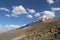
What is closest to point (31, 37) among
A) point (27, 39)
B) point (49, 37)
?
point (27, 39)

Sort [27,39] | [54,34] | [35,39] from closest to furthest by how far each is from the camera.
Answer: [54,34]
[35,39]
[27,39]

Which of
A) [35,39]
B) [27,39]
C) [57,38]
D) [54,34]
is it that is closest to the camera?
[57,38]

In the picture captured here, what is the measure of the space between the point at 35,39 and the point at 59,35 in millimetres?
18493

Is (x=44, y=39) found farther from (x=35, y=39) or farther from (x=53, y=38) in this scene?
(x=35, y=39)

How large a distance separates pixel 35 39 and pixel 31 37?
859cm

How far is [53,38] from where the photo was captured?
264ft

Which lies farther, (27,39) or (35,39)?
(27,39)

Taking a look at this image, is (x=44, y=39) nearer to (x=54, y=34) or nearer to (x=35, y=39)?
(x=54, y=34)

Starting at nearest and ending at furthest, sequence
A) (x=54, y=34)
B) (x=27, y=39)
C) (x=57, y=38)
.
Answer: (x=57, y=38) < (x=54, y=34) < (x=27, y=39)

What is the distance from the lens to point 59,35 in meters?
79.9

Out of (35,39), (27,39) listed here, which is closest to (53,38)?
(35,39)

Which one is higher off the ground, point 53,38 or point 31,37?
point 31,37

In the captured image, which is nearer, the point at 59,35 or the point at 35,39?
the point at 59,35

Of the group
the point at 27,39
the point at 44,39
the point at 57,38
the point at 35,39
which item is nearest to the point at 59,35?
the point at 57,38
